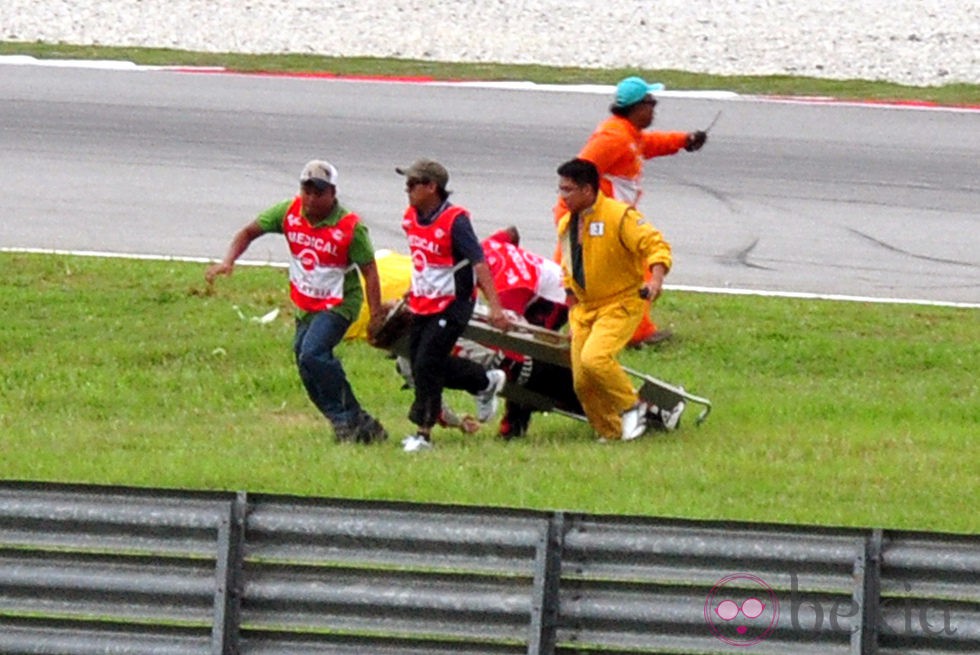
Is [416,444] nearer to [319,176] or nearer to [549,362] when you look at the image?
[549,362]

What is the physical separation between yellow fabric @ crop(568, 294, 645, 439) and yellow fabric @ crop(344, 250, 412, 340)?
204 centimetres

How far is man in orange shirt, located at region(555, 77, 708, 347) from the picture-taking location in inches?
480

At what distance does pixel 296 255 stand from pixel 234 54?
518 inches

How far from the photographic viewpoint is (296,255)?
10.2 metres

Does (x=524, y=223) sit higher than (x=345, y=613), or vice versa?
(x=524, y=223)

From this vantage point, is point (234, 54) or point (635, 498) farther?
point (234, 54)

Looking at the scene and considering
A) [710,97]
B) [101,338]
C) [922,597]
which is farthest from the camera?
[710,97]

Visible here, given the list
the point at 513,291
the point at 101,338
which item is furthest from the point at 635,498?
the point at 101,338

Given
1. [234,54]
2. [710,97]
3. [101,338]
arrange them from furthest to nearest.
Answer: [234,54] < [710,97] < [101,338]

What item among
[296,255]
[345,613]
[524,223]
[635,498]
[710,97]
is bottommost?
[345,613]

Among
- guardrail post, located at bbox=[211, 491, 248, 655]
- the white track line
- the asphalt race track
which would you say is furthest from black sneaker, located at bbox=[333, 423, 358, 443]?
the asphalt race track

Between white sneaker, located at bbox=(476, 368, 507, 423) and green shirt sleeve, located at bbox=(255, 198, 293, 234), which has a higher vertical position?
green shirt sleeve, located at bbox=(255, 198, 293, 234)

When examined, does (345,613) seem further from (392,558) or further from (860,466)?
(860,466)

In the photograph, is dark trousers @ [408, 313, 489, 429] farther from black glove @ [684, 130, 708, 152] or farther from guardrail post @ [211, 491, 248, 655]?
guardrail post @ [211, 491, 248, 655]
